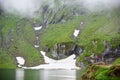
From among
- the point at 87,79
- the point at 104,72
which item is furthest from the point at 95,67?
the point at 104,72

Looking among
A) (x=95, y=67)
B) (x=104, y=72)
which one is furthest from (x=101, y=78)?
(x=95, y=67)

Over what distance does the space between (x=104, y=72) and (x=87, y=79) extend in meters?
11.5

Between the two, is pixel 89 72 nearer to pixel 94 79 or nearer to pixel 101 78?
pixel 94 79

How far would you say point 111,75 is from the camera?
67.4 meters

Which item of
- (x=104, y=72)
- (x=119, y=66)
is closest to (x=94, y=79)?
(x=104, y=72)

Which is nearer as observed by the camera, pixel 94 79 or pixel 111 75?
pixel 111 75

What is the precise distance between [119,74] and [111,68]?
109 inches

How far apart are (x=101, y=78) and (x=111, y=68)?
3040mm

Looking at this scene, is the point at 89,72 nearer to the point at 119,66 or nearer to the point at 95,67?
the point at 95,67

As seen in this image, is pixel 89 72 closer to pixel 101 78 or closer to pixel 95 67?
pixel 95 67

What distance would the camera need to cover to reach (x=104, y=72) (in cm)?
7056

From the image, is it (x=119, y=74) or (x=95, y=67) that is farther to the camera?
(x=95, y=67)

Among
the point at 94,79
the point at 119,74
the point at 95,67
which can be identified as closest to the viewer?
the point at 119,74

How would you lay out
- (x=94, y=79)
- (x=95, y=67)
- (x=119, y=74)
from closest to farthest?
1. (x=119, y=74)
2. (x=94, y=79)
3. (x=95, y=67)
